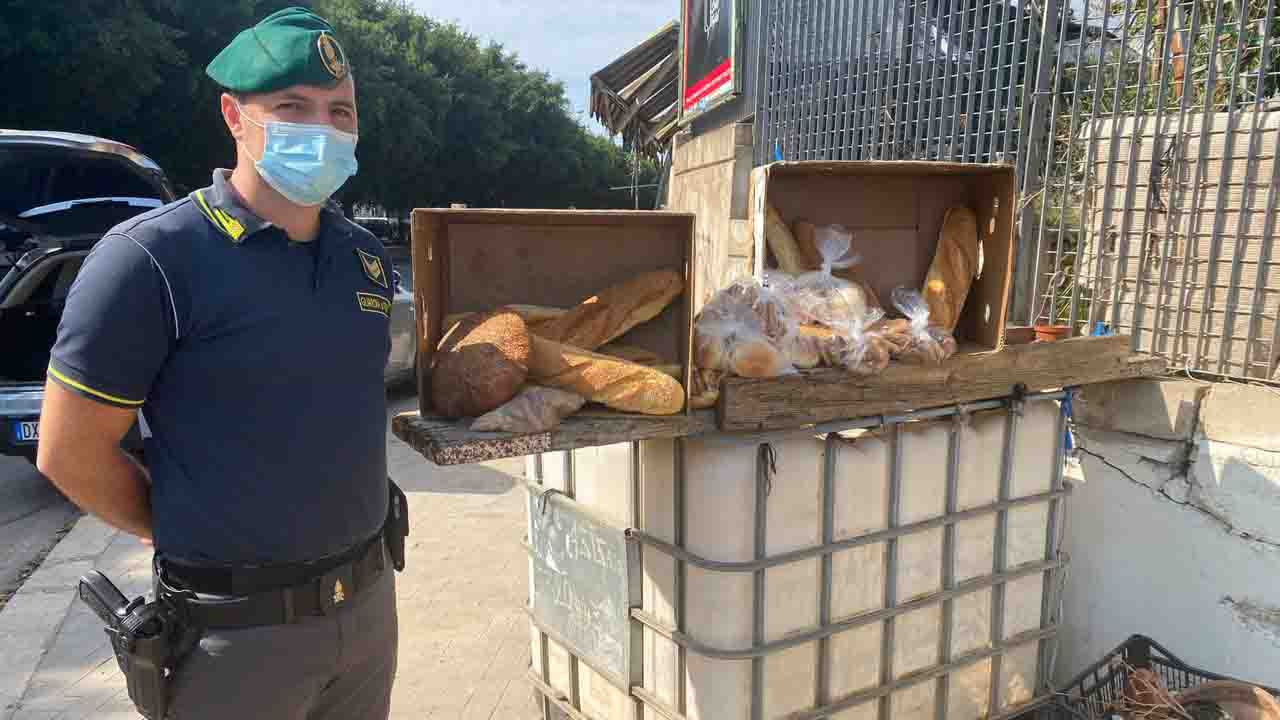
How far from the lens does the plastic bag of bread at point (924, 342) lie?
8.43 feet

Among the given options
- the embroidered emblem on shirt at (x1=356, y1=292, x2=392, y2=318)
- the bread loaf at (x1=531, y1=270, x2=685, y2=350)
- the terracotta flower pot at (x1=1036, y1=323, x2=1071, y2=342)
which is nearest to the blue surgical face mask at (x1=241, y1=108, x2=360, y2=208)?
the embroidered emblem on shirt at (x1=356, y1=292, x2=392, y2=318)

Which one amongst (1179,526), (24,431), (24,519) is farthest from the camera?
(24,519)

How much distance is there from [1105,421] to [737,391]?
214 cm

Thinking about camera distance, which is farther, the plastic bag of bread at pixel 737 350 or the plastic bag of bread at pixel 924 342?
the plastic bag of bread at pixel 924 342

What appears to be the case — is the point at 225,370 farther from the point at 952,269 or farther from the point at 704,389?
the point at 952,269

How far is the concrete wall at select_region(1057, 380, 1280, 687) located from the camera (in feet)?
10.1

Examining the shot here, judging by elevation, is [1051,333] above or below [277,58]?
below

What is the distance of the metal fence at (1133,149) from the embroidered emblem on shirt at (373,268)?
2.93 meters

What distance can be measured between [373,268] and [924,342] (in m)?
1.58

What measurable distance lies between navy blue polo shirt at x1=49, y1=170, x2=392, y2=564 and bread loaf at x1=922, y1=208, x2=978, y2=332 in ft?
6.23

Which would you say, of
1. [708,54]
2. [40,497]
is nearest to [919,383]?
[40,497]

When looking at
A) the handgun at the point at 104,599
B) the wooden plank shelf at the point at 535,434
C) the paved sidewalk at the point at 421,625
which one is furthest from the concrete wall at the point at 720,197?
the handgun at the point at 104,599

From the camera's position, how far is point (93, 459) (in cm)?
178

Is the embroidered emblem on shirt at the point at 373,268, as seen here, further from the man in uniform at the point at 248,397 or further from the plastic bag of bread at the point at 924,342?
the plastic bag of bread at the point at 924,342
